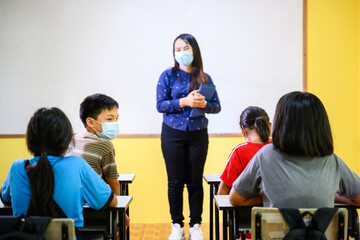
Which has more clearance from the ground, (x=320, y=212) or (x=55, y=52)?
(x=55, y=52)

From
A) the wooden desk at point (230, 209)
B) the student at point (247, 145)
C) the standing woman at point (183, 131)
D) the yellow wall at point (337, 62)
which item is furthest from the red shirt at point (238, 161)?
the yellow wall at point (337, 62)

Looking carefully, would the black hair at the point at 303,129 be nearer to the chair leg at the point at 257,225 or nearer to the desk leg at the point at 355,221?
the chair leg at the point at 257,225

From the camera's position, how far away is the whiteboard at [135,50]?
381cm

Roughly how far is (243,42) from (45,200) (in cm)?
287

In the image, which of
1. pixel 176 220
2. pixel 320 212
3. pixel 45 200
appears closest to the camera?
pixel 320 212

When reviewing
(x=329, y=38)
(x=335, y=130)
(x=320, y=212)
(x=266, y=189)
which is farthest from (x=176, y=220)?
Result: (x=329, y=38)

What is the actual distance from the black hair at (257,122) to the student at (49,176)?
1.13 m

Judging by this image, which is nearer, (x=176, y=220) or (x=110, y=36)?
(x=176, y=220)

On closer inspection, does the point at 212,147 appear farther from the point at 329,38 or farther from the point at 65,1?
the point at 65,1

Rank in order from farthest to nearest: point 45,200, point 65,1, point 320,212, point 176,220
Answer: point 65,1
point 176,220
point 45,200
point 320,212

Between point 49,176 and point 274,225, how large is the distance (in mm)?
956

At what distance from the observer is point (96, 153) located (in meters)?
2.12

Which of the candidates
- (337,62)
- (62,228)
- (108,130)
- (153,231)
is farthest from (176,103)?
(337,62)

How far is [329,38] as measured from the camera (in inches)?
152
